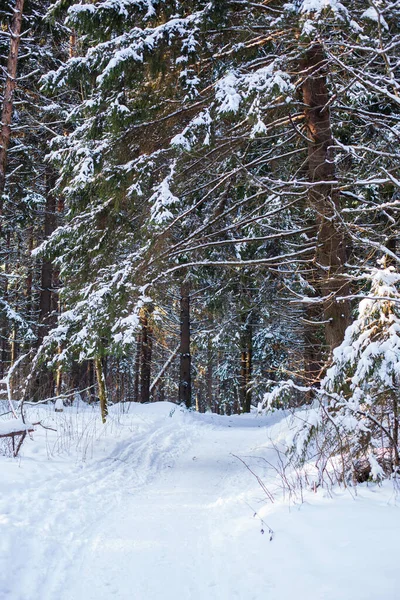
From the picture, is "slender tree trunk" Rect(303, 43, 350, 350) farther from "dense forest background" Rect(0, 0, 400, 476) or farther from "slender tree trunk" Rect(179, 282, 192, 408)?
"slender tree trunk" Rect(179, 282, 192, 408)

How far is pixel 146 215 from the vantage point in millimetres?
7098

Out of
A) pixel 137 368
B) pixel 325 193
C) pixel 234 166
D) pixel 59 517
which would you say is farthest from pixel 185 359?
pixel 137 368

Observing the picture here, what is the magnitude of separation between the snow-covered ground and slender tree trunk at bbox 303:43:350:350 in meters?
2.51

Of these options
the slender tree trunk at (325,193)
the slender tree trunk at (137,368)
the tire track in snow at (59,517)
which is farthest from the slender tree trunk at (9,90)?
the slender tree trunk at (137,368)

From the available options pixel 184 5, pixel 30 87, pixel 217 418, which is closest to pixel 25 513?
pixel 184 5

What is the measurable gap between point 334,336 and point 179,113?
4.30 meters

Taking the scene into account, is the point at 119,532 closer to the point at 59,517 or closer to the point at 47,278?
the point at 59,517

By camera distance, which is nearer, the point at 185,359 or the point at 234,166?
the point at 234,166

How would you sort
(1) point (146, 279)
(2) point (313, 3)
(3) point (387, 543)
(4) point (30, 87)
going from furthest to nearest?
(4) point (30, 87)
(1) point (146, 279)
(2) point (313, 3)
(3) point (387, 543)

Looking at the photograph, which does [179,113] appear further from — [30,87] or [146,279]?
[30,87]

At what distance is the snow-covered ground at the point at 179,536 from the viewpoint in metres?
2.73

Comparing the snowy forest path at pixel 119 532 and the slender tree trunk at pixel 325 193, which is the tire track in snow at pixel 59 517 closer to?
the snowy forest path at pixel 119 532

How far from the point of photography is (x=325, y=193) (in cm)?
600

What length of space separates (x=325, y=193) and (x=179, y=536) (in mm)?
4809
